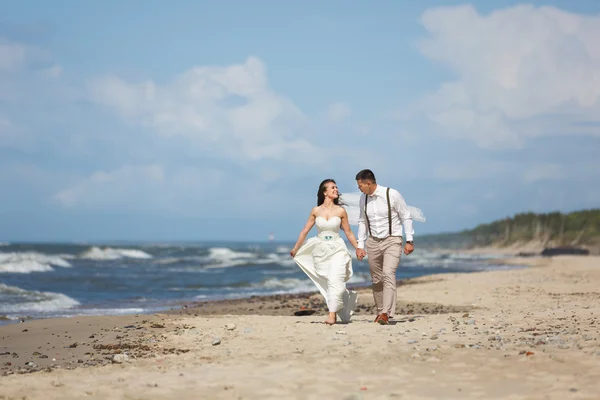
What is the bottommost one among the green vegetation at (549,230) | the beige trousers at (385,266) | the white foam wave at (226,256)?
the beige trousers at (385,266)

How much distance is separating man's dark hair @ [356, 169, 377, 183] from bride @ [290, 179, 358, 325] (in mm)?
671

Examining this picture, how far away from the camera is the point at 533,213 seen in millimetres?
113688

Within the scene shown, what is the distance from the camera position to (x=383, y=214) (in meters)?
10.2

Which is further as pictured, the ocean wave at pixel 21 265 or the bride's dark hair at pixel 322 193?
the ocean wave at pixel 21 265

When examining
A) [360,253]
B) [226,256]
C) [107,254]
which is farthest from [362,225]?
[107,254]

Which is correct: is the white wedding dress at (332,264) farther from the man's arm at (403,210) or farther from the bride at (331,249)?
the man's arm at (403,210)

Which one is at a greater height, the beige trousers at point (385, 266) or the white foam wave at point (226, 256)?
the white foam wave at point (226, 256)

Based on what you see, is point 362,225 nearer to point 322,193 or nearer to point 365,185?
point 365,185

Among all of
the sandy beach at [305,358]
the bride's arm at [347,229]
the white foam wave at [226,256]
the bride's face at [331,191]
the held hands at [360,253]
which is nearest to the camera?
the sandy beach at [305,358]

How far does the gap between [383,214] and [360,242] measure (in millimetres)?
519

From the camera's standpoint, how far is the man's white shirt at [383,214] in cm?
1012

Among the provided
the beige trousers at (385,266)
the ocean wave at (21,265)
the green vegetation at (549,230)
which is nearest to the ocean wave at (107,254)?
the ocean wave at (21,265)

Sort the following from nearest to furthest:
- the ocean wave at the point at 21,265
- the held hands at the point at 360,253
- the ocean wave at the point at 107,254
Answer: the held hands at the point at 360,253, the ocean wave at the point at 21,265, the ocean wave at the point at 107,254

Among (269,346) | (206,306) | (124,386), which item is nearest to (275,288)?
(206,306)
